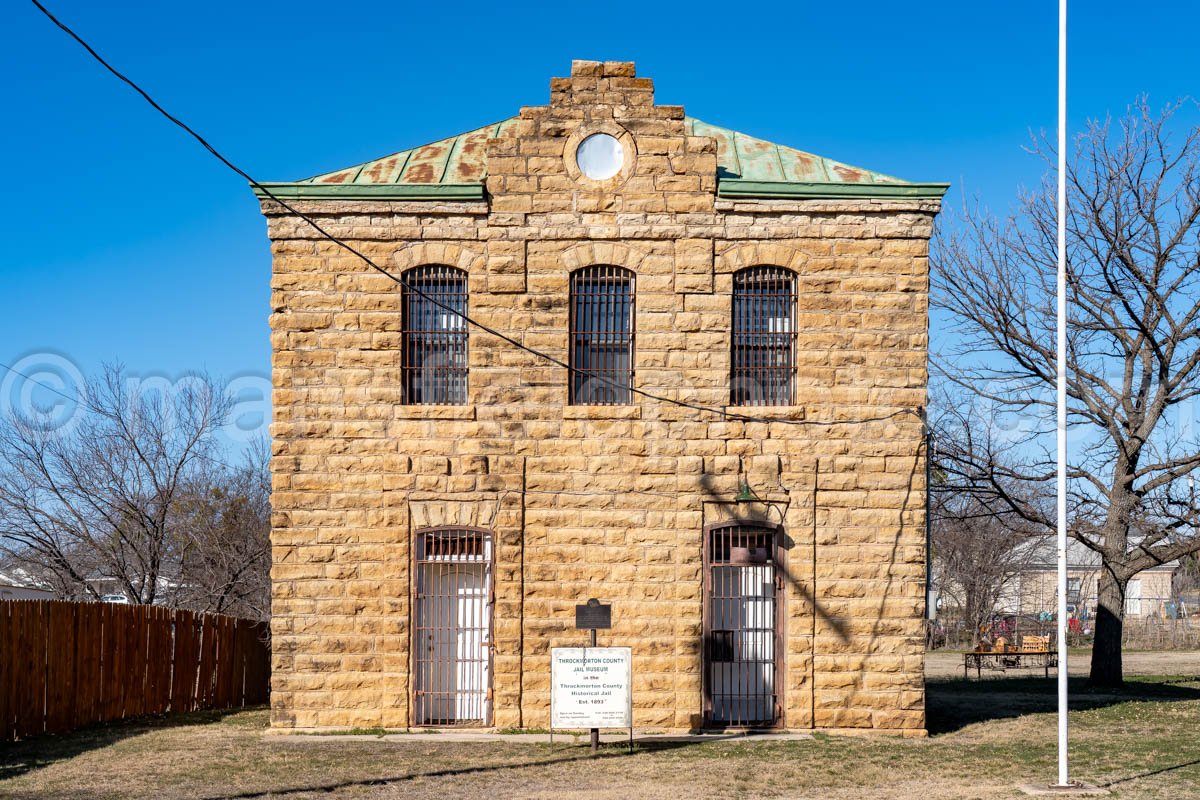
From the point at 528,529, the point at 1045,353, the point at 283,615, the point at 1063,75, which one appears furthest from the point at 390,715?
the point at 1045,353

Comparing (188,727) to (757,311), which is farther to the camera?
(188,727)

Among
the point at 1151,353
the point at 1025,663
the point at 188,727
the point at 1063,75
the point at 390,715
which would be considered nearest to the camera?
the point at 1063,75

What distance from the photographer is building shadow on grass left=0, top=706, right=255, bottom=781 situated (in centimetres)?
1466

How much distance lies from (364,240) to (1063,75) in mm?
8850

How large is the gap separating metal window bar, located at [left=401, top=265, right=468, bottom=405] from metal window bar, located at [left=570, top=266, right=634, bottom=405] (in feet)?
4.91

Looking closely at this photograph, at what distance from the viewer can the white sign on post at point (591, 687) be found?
15.7 meters

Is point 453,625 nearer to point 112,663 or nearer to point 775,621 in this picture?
point 775,621

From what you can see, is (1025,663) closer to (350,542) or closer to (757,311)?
(757,311)

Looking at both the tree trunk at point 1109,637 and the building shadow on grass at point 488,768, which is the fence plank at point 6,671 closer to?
the building shadow on grass at point 488,768

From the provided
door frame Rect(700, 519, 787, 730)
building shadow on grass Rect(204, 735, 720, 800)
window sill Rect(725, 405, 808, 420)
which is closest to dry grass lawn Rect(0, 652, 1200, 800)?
building shadow on grass Rect(204, 735, 720, 800)

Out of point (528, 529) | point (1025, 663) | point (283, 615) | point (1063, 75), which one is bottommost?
point (1025, 663)

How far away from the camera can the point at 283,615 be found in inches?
666

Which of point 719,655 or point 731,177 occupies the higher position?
point 731,177

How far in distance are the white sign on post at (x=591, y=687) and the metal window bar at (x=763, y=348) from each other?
13.0 ft
